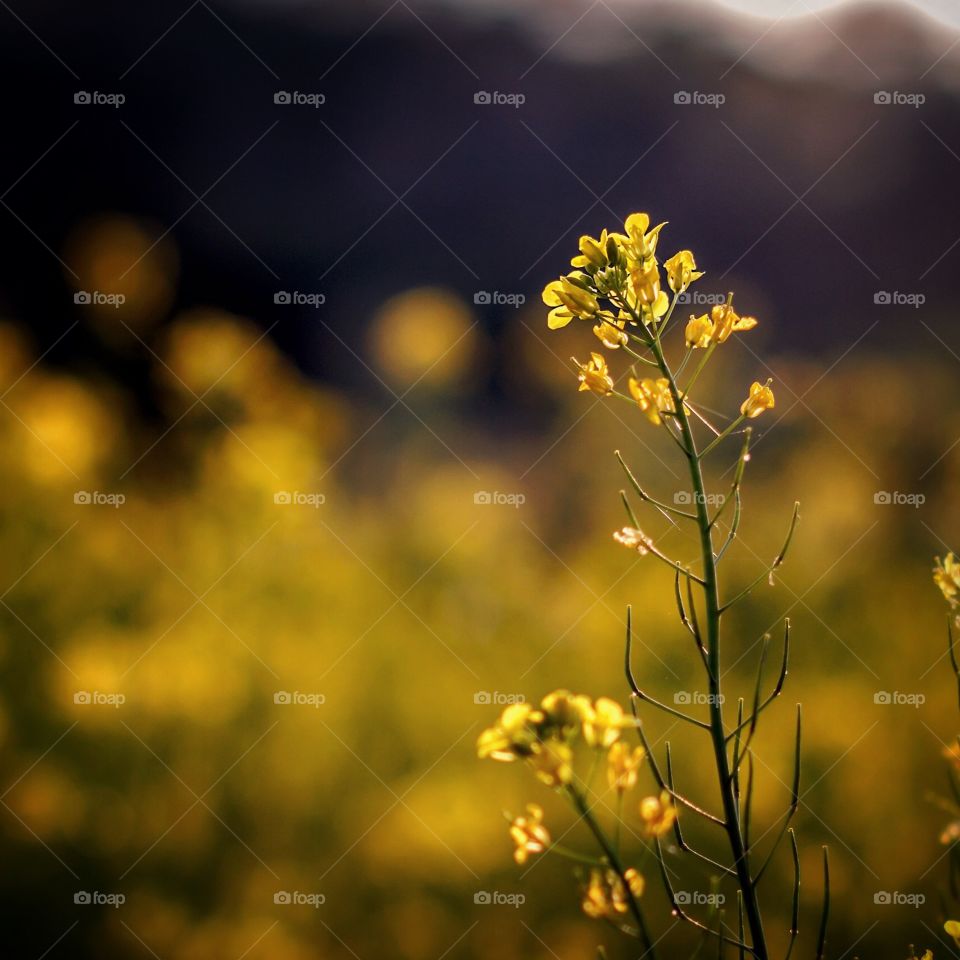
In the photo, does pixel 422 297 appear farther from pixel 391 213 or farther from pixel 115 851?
pixel 115 851

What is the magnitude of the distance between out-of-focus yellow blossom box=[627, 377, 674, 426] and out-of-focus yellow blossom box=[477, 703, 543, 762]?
0.24 meters

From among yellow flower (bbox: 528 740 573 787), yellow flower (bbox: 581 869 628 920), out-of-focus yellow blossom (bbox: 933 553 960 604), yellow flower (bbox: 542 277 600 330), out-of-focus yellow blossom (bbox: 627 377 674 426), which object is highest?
yellow flower (bbox: 542 277 600 330)

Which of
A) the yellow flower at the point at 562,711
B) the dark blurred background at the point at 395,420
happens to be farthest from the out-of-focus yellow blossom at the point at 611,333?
the dark blurred background at the point at 395,420

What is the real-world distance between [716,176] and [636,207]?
0.19 m

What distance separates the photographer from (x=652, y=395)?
2.18ft

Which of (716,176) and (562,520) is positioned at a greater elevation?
(716,176)

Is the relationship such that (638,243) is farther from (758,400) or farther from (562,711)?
(562,711)

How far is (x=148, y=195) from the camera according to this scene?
5.07 feet

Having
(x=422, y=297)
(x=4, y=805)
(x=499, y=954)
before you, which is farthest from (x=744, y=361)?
(x=4, y=805)

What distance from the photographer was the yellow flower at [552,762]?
0.57 metres

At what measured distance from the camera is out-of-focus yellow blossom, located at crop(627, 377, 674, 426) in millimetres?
657

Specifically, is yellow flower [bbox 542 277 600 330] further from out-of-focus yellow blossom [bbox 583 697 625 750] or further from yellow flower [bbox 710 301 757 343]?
out-of-focus yellow blossom [bbox 583 697 625 750]

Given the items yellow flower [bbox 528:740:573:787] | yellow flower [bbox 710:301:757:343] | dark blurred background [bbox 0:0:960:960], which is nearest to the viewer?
yellow flower [bbox 528:740:573:787]

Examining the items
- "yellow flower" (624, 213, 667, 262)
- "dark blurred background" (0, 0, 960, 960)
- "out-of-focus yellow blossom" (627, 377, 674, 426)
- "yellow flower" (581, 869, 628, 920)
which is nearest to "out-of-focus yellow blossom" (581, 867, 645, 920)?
"yellow flower" (581, 869, 628, 920)
